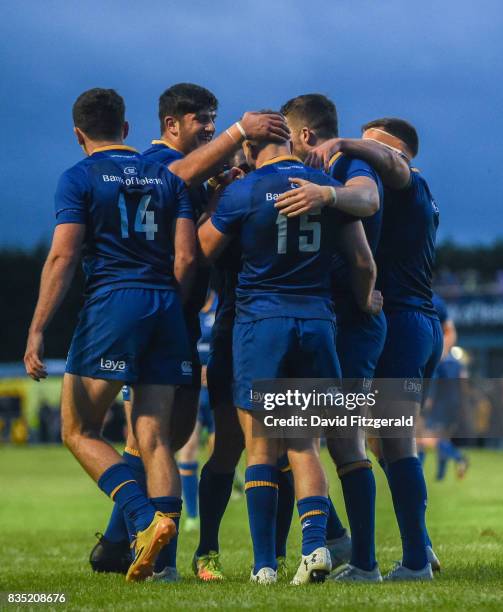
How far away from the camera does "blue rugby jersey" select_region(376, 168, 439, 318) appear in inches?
273

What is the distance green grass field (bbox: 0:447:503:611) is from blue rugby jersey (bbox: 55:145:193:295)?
1.67 m

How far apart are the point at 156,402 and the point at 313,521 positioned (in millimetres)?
1116

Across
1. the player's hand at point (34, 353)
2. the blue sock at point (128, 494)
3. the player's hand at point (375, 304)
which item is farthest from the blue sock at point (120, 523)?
the player's hand at point (375, 304)

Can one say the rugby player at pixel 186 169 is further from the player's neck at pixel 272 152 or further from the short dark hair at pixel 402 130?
the short dark hair at pixel 402 130

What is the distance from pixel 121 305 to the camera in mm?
6395

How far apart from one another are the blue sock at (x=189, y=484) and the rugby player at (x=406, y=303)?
4.84 m

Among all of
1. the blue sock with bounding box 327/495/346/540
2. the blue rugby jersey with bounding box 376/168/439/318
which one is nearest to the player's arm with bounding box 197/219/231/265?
the blue rugby jersey with bounding box 376/168/439/318

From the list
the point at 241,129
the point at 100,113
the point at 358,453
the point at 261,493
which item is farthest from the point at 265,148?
A: the point at 261,493

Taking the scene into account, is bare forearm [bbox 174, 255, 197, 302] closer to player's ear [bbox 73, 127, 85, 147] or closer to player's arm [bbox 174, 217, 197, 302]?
player's arm [bbox 174, 217, 197, 302]

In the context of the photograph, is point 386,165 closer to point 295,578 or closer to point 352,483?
point 352,483

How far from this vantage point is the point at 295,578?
5883 mm

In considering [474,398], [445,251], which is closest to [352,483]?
[474,398]

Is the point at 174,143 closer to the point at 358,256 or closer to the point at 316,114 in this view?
the point at 316,114

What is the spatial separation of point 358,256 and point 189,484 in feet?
18.9
